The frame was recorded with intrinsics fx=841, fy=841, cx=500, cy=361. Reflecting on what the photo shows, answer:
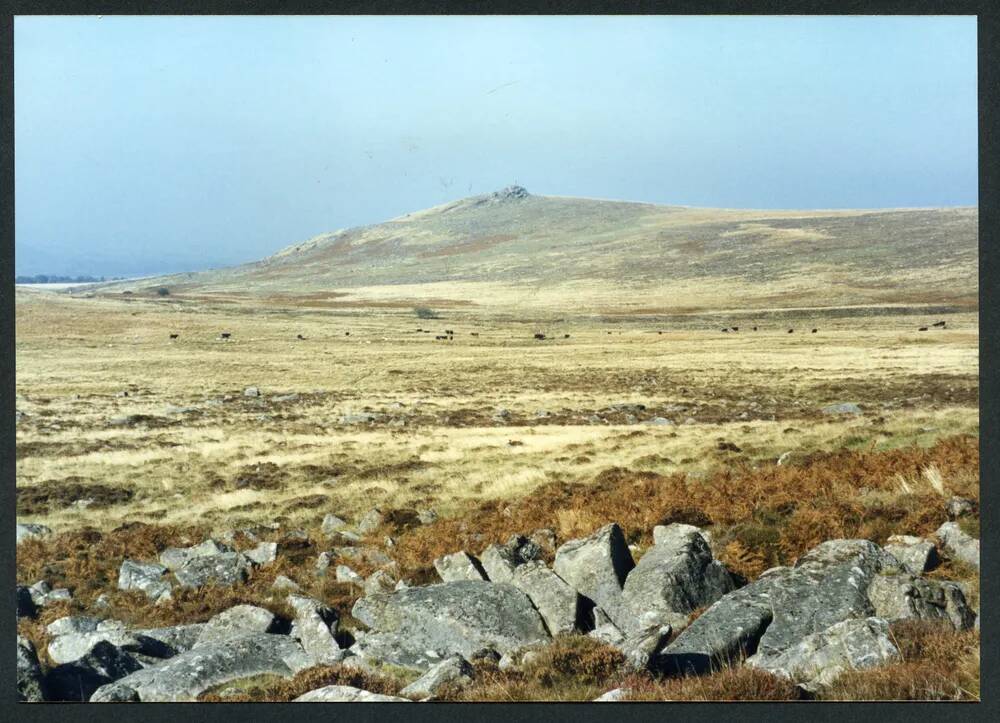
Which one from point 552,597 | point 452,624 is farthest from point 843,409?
point 452,624

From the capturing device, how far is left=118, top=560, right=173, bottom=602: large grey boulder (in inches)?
439

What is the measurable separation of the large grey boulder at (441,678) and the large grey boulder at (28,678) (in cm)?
360

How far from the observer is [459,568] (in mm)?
10422

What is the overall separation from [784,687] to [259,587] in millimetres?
6826

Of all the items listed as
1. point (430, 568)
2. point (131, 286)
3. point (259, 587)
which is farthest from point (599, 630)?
point (131, 286)

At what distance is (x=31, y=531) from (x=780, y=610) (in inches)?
493

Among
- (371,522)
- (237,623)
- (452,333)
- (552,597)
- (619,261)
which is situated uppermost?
(619,261)

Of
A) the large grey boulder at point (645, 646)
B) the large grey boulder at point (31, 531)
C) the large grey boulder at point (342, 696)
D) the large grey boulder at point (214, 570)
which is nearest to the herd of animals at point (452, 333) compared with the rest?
the large grey boulder at point (31, 531)

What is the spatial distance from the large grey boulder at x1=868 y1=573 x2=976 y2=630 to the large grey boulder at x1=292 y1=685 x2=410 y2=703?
4.66m

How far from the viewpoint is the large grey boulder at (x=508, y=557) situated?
998 centimetres

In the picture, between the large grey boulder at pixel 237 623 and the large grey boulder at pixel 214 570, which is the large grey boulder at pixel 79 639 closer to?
the large grey boulder at pixel 237 623

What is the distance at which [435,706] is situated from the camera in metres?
7.55

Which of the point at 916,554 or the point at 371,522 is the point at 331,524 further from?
the point at 916,554

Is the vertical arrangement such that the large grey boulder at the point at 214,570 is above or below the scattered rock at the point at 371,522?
above
